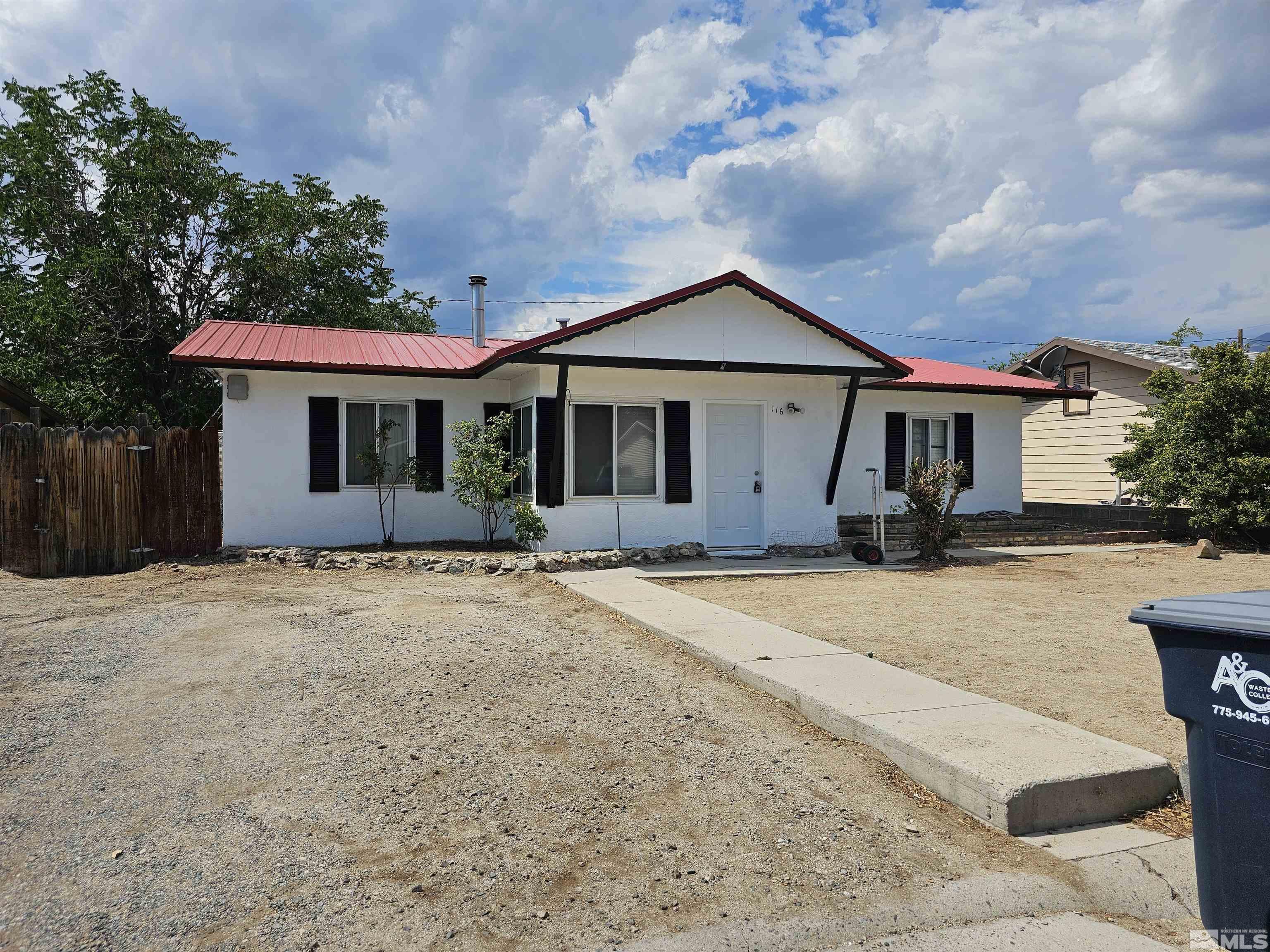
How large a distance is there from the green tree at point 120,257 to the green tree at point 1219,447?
2081cm

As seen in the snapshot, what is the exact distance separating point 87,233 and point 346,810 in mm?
21991

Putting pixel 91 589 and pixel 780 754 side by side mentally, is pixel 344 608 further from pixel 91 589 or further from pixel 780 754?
pixel 780 754

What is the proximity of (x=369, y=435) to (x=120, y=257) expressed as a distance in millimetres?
11134

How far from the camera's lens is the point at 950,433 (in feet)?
53.6

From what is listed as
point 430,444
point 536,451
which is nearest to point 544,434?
point 536,451

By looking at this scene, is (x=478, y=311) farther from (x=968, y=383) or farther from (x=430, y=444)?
(x=968, y=383)

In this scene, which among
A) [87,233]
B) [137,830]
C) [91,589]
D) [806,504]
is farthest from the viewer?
[87,233]

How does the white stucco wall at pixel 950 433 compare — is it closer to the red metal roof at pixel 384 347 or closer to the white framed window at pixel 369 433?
the red metal roof at pixel 384 347

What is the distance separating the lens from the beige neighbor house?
18141mm

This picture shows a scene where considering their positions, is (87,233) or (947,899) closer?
(947,899)

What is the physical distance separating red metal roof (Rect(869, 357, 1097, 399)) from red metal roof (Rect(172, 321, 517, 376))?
7560mm

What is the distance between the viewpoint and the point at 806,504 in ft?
44.8

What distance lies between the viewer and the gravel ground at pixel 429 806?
3012 mm

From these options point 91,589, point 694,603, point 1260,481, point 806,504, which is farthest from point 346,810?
point 1260,481
